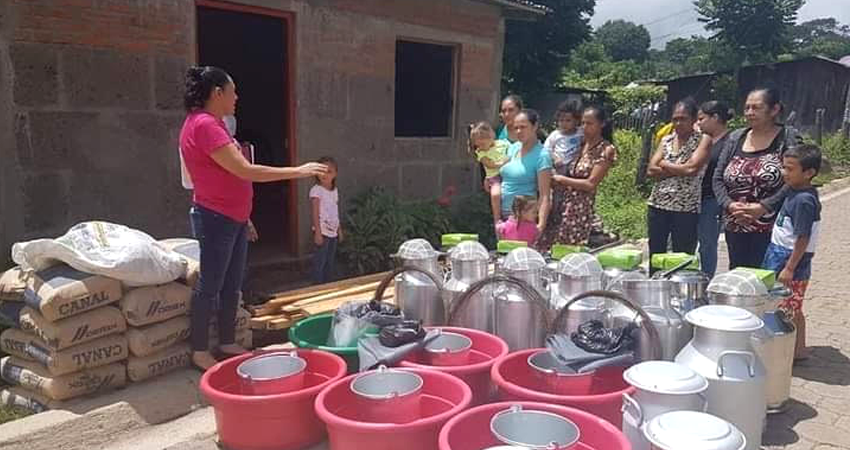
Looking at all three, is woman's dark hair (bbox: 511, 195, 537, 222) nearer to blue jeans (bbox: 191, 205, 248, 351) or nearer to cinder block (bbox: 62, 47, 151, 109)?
blue jeans (bbox: 191, 205, 248, 351)

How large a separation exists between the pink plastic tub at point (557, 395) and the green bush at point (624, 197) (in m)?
6.69

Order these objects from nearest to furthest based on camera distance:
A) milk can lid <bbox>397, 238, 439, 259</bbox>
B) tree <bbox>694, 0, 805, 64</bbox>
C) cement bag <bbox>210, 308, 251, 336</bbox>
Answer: milk can lid <bbox>397, 238, 439, 259</bbox> < cement bag <bbox>210, 308, 251, 336</bbox> < tree <bbox>694, 0, 805, 64</bbox>

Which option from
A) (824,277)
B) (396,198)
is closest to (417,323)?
(396,198)

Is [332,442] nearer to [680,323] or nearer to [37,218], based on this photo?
[680,323]

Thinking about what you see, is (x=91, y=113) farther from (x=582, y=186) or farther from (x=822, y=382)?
(x=822, y=382)

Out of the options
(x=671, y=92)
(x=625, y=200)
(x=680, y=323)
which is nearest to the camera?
(x=680, y=323)

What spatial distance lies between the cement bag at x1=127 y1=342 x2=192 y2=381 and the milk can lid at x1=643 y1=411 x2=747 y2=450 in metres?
2.63

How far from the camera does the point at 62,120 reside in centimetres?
455

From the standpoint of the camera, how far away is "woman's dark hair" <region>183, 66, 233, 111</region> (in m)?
3.30

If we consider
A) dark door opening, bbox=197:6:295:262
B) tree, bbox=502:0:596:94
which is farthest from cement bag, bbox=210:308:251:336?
tree, bbox=502:0:596:94

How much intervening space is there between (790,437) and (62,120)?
497 centimetres

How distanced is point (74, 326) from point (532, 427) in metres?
2.32

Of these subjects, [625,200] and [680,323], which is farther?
[625,200]

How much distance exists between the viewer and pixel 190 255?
3.96m
